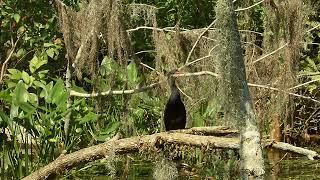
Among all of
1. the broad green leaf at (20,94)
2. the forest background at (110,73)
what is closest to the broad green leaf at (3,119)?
the forest background at (110,73)

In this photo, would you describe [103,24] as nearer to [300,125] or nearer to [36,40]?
[36,40]

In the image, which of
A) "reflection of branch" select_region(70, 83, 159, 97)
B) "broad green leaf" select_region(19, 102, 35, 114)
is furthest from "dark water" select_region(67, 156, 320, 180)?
"broad green leaf" select_region(19, 102, 35, 114)

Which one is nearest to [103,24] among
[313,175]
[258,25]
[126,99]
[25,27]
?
[126,99]

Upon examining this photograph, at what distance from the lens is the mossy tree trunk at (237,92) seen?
175 inches

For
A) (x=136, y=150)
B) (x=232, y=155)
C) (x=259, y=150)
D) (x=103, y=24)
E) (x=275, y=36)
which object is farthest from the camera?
(x=275, y=36)

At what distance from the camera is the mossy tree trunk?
443 cm

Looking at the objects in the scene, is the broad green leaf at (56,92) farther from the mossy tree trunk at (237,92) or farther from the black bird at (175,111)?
the mossy tree trunk at (237,92)

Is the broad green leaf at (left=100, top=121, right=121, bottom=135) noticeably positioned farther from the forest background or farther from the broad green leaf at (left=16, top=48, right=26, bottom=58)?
the broad green leaf at (left=16, top=48, right=26, bottom=58)

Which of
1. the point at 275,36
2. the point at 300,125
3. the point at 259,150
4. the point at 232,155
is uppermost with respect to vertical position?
the point at 275,36

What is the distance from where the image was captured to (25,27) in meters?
8.77

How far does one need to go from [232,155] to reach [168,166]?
1019 mm

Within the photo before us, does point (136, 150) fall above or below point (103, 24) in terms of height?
below

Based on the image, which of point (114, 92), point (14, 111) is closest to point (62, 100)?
point (14, 111)

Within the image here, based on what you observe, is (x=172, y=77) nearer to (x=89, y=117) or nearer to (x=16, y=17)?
(x=89, y=117)
